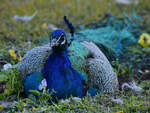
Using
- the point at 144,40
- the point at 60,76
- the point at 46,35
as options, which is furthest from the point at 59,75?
the point at 144,40

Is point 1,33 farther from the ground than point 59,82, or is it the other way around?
point 1,33

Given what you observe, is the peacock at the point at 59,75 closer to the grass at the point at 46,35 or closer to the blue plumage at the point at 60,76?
the blue plumage at the point at 60,76

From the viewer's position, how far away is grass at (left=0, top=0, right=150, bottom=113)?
2.72 metres

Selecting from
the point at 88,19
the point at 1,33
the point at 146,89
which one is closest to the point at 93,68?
the point at 146,89

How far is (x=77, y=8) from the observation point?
20.2 ft

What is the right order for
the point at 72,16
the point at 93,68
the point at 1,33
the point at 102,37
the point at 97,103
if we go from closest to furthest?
1. the point at 97,103
2. the point at 93,68
3. the point at 102,37
4. the point at 1,33
5. the point at 72,16

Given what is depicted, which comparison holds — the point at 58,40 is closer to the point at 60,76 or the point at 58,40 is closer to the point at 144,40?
the point at 60,76

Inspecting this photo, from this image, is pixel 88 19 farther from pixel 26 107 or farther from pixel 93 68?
pixel 26 107

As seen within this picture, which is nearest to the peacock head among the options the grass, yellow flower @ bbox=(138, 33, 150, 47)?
the grass

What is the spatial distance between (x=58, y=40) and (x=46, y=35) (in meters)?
1.64

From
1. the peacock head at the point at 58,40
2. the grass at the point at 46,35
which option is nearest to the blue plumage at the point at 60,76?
the peacock head at the point at 58,40

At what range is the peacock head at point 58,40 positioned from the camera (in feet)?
9.76

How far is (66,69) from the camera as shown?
10.1ft

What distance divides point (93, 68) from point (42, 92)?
63 cm
